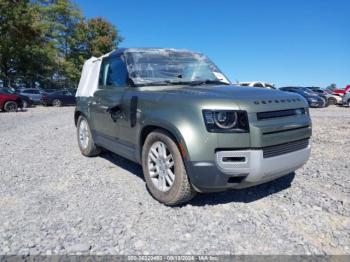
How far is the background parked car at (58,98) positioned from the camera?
24859 millimetres

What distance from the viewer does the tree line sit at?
94.4 ft

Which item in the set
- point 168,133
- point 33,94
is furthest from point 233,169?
point 33,94

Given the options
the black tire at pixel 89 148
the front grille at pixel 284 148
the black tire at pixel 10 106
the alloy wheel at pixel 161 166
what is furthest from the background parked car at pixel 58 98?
the front grille at pixel 284 148

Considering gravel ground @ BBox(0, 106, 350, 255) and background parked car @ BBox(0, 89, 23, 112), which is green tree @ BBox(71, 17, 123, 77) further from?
gravel ground @ BBox(0, 106, 350, 255)

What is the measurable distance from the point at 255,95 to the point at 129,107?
1.59 m

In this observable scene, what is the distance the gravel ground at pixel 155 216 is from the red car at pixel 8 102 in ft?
49.9

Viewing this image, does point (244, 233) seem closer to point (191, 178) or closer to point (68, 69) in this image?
point (191, 178)

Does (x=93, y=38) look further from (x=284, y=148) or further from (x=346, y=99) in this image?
(x=284, y=148)

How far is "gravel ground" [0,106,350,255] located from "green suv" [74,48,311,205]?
39cm

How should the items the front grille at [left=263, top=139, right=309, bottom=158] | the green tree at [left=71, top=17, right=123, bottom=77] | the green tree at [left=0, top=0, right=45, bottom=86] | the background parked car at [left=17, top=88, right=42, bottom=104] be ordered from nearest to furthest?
the front grille at [left=263, top=139, right=309, bottom=158] < the green tree at [left=0, top=0, right=45, bottom=86] < the background parked car at [left=17, top=88, right=42, bottom=104] < the green tree at [left=71, top=17, right=123, bottom=77]

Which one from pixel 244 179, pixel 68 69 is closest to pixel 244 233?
pixel 244 179

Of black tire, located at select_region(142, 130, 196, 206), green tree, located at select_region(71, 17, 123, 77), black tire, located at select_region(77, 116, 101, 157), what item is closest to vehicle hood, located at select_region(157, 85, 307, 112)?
black tire, located at select_region(142, 130, 196, 206)

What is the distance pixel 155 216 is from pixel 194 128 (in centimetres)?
108

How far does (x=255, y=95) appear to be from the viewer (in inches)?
126
